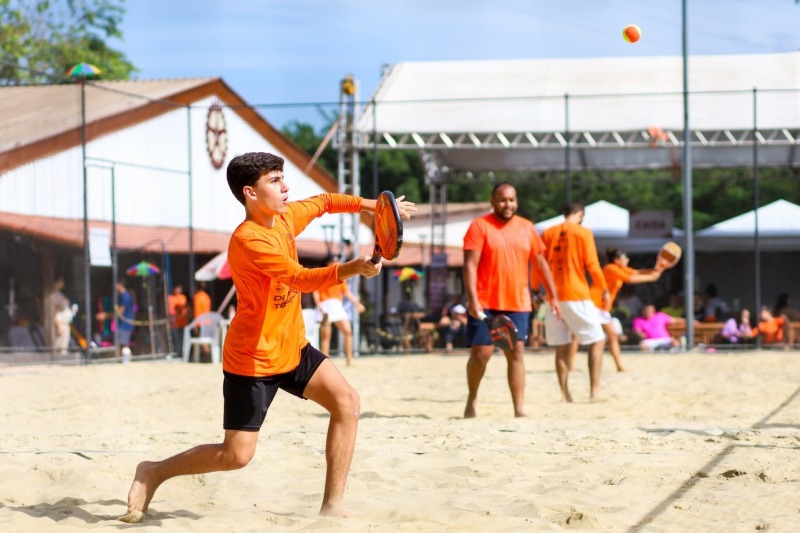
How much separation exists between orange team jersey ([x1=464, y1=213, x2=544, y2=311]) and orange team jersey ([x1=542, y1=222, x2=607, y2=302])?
130 centimetres

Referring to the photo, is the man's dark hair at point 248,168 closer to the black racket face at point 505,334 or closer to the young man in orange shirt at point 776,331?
the black racket face at point 505,334

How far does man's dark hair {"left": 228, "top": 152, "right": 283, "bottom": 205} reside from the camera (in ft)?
15.8

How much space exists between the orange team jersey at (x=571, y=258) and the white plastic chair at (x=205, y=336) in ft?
29.1

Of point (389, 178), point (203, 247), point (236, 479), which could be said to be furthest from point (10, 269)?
point (389, 178)

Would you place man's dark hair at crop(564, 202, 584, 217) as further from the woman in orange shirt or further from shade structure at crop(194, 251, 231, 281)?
shade structure at crop(194, 251, 231, 281)

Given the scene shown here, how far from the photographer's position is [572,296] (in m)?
9.98

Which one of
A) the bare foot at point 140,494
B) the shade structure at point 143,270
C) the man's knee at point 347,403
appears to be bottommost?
the bare foot at point 140,494

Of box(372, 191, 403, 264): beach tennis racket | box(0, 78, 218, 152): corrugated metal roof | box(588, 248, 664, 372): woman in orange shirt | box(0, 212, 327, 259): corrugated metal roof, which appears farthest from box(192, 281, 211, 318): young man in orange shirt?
box(372, 191, 403, 264): beach tennis racket

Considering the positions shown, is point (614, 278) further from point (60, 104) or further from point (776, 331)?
point (60, 104)

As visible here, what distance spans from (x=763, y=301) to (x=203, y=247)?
12.1m

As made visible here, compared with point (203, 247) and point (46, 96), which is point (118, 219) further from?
point (46, 96)

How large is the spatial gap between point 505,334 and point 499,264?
548mm

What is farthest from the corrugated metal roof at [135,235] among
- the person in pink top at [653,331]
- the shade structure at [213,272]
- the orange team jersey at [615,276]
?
the orange team jersey at [615,276]

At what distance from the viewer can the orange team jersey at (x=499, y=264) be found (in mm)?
8680
